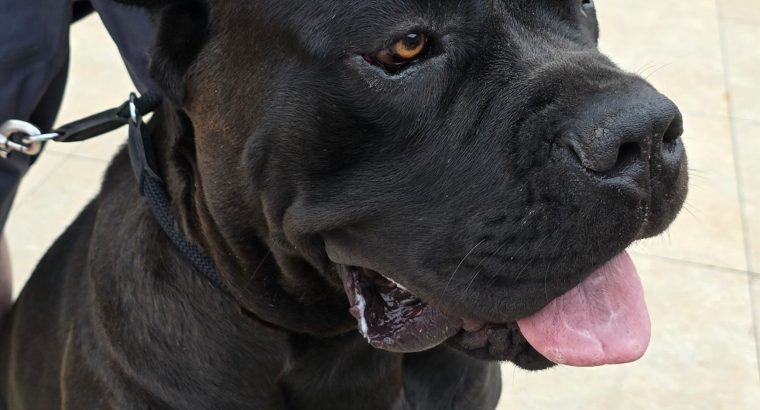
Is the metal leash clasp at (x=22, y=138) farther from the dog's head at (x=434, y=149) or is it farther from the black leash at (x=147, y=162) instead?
the dog's head at (x=434, y=149)

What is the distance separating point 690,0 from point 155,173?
453 centimetres

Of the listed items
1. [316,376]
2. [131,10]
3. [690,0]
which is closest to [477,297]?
[316,376]

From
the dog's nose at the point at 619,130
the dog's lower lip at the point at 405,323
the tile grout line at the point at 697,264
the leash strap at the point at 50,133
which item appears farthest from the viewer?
the tile grout line at the point at 697,264

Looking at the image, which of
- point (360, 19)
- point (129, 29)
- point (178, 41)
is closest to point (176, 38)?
point (178, 41)

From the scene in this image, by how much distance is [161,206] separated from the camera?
6.63 feet

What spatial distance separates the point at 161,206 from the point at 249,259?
0.78 feet

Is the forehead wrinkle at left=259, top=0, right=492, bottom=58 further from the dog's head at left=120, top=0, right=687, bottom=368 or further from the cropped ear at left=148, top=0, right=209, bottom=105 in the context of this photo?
the cropped ear at left=148, top=0, right=209, bottom=105

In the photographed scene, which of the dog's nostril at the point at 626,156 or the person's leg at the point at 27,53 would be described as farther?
the person's leg at the point at 27,53

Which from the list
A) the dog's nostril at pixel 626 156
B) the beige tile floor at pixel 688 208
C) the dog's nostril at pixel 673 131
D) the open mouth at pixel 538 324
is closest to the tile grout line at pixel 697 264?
the beige tile floor at pixel 688 208

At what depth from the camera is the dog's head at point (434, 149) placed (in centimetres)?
156

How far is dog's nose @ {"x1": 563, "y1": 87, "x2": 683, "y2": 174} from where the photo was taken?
149 cm

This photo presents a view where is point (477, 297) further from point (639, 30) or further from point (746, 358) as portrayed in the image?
point (639, 30)

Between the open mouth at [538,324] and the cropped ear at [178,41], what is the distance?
512mm

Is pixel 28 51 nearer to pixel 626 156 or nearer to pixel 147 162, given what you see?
pixel 147 162
